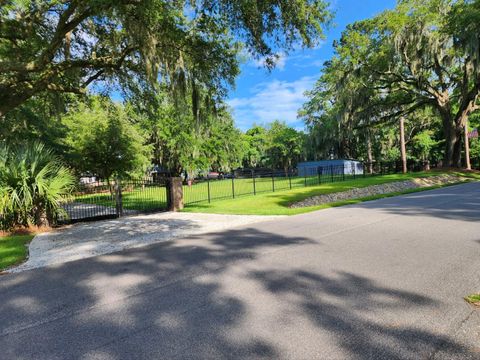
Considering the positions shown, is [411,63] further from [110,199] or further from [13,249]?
[13,249]

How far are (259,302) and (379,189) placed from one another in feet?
55.2

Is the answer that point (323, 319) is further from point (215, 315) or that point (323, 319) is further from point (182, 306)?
point (182, 306)

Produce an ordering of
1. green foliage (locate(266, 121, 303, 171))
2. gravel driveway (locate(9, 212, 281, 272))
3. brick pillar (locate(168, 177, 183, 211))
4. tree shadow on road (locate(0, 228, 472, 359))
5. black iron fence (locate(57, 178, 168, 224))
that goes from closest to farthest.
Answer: tree shadow on road (locate(0, 228, 472, 359))
gravel driveway (locate(9, 212, 281, 272))
black iron fence (locate(57, 178, 168, 224))
brick pillar (locate(168, 177, 183, 211))
green foliage (locate(266, 121, 303, 171))

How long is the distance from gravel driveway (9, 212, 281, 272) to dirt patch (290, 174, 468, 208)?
5.15m

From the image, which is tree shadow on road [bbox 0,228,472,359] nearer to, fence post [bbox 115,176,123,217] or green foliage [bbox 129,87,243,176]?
fence post [bbox 115,176,123,217]

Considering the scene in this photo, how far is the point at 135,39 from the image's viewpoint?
8.13m

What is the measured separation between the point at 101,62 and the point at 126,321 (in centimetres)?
936

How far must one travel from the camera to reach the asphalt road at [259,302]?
2.67 meters

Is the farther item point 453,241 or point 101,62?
point 101,62

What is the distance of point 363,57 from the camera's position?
21.8 m

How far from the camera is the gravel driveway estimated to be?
6582 mm

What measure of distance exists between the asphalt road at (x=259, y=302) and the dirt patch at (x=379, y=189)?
8454 mm

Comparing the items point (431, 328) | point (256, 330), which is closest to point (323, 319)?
point (256, 330)

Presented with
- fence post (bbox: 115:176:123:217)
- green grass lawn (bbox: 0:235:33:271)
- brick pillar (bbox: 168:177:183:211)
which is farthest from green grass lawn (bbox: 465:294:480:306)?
brick pillar (bbox: 168:177:183:211)
